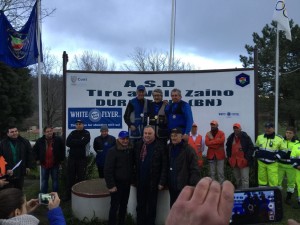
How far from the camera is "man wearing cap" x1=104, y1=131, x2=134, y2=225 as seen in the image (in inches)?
247

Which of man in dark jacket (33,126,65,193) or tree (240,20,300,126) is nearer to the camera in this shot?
man in dark jacket (33,126,65,193)

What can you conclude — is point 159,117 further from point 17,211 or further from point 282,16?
point 282,16

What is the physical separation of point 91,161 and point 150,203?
333 cm

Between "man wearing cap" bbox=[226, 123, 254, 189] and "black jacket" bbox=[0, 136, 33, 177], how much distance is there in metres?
4.86

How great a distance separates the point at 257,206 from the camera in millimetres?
1108

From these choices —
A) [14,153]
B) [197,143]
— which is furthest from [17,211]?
[197,143]

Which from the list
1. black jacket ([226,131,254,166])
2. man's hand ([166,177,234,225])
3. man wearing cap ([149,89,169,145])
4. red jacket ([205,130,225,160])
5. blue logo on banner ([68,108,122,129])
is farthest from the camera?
blue logo on banner ([68,108,122,129])

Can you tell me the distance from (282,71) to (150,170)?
90.8 feet

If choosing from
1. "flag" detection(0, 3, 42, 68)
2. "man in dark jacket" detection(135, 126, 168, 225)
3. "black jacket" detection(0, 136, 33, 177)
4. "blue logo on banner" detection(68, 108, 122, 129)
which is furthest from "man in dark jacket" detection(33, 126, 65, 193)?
"man in dark jacket" detection(135, 126, 168, 225)

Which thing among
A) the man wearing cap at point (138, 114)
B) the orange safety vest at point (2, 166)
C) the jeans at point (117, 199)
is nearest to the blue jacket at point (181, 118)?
the man wearing cap at point (138, 114)

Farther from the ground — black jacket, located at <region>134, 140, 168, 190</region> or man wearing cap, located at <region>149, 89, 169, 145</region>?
man wearing cap, located at <region>149, 89, 169, 145</region>

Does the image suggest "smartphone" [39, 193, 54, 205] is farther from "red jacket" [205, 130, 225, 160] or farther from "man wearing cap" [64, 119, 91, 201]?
"red jacket" [205, 130, 225, 160]

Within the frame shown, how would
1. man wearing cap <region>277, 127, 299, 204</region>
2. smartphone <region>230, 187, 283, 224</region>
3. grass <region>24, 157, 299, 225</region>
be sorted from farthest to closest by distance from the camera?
man wearing cap <region>277, 127, 299, 204</region> < grass <region>24, 157, 299, 225</region> < smartphone <region>230, 187, 283, 224</region>

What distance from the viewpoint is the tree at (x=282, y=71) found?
29.5m
